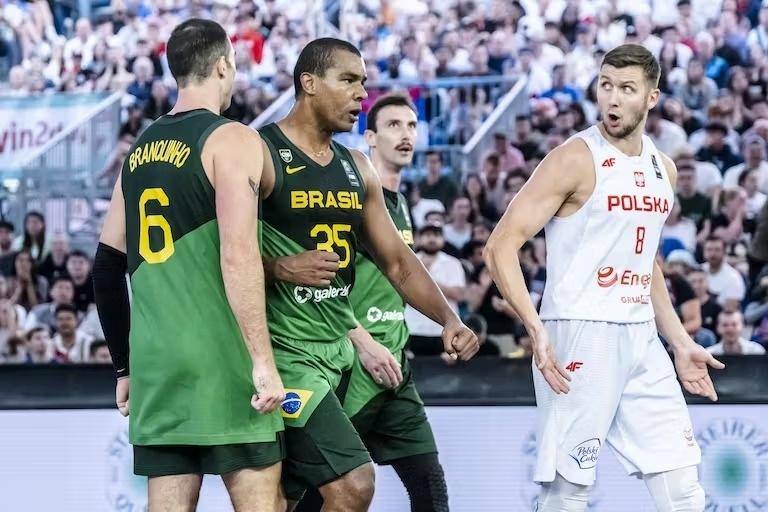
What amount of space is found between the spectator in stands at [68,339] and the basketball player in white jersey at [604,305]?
6035mm

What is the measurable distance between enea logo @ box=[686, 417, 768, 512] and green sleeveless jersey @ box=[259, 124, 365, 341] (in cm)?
243

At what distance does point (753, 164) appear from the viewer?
10.7 metres

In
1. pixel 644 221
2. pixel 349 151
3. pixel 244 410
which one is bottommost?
pixel 244 410

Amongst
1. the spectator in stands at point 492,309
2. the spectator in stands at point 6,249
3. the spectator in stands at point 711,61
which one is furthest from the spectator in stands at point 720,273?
the spectator in stands at point 6,249

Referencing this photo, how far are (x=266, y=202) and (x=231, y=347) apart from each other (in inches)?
24.5

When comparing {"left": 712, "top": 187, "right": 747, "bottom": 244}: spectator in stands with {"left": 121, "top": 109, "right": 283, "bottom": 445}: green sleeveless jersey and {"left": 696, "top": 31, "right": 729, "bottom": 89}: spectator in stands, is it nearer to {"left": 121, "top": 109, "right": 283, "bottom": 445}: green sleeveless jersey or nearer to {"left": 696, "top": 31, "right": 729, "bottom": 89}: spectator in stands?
{"left": 696, "top": 31, "right": 729, "bottom": 89}: spectator in stands

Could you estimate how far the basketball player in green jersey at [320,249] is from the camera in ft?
14.2

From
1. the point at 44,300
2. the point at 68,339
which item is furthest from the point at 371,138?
the point at 44,300

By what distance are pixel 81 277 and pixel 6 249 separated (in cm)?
116

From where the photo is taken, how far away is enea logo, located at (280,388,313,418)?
4340 millimetres

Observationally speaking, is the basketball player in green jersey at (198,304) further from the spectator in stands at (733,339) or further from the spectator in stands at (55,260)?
the spectator in stands at (55,260)

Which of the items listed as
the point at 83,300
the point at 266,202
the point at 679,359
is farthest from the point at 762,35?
the point at 266,202

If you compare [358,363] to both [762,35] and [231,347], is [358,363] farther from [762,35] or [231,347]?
[762,35]

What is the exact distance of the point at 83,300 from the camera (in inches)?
427
